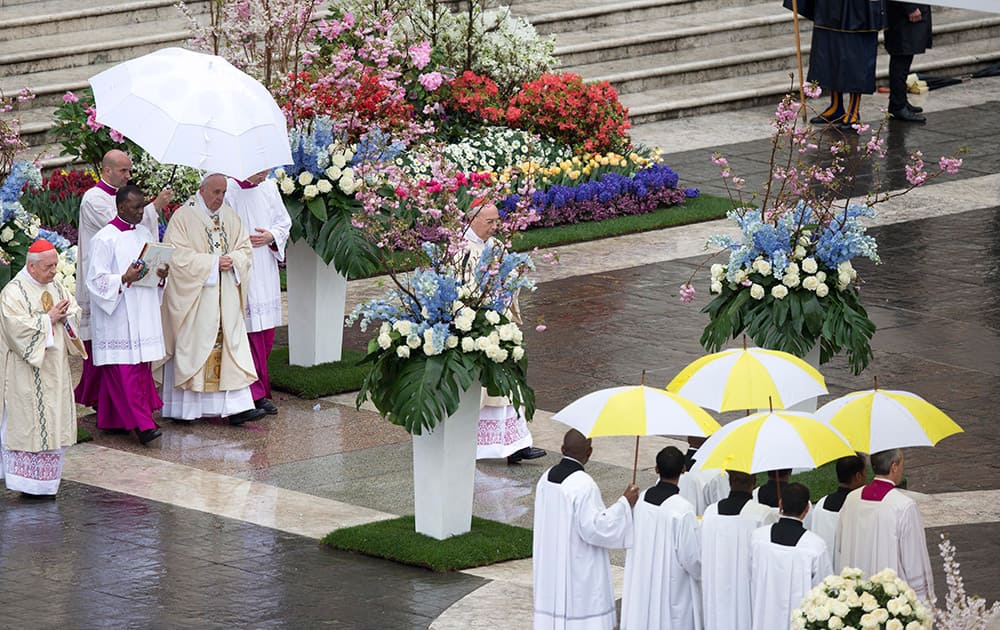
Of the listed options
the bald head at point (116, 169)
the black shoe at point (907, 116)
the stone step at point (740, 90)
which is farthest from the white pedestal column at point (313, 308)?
the black shoe at point (907, 116)

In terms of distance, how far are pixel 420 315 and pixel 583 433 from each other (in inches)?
84.7

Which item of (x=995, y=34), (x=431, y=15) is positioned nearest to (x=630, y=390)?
(x=431, y=15)

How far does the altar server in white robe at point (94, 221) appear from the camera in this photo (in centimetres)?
1333

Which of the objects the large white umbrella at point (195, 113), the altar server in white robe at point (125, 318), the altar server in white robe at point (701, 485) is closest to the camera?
the altar server in white robe at point (701, 485)

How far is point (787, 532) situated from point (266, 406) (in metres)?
6.00

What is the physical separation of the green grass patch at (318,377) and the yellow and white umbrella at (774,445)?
5.59 metres

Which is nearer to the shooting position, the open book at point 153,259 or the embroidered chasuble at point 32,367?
the embroidered chasuble at point 32,367

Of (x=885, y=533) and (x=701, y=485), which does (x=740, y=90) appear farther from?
(x=885, y=533)

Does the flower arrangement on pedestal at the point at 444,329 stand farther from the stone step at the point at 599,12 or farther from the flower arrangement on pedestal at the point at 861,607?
the stone step at the point at 599,12

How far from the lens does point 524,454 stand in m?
12.6

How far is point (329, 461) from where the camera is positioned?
12641 mm

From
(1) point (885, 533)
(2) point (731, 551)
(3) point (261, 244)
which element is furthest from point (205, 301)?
(1) point (885, 533)

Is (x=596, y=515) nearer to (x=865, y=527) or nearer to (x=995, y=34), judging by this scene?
(x=865, y=527)

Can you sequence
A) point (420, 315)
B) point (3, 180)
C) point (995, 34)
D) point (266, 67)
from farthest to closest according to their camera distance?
1. point (995, 34)
2. point (266, 67)
3. point (3, 180)
4. point (420, 315)
